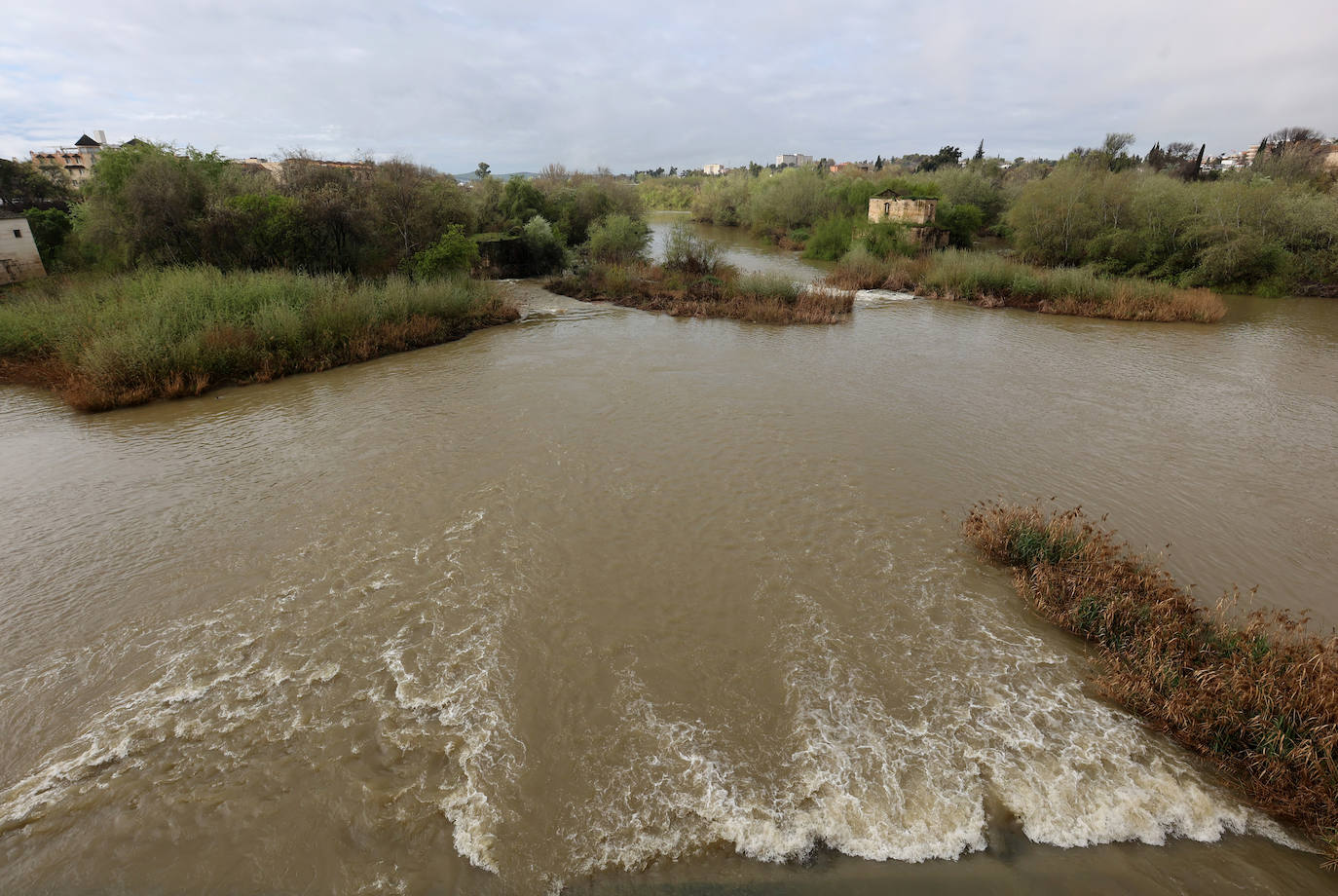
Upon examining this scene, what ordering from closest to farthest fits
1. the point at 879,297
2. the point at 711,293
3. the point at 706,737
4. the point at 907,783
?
the point at 907,783 → the point at 706,737 → the point at 711,293 → the point at 879,297

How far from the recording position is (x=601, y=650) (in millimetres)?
5699

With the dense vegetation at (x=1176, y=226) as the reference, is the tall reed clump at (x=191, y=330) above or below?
below

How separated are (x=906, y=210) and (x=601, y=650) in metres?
38.3

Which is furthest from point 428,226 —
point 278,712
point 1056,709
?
point 1056,709

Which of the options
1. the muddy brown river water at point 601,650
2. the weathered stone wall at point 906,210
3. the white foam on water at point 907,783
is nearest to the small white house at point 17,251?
the muddy brown river water at point 601,650

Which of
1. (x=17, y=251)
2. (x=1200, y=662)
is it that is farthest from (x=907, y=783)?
(x=17, y=251)

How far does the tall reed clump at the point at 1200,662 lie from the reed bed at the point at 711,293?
1508cm

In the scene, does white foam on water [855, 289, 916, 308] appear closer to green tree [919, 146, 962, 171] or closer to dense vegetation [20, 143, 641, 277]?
dense vegetation [20, 143, 641, 277]

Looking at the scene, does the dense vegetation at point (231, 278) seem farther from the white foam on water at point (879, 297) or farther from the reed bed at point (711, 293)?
the white foam on water at point (879, 297)

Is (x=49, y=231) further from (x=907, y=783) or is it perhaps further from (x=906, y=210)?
(x=906, y=210)

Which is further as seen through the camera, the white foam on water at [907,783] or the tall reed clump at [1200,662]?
the tall reed clump at [1200,662]

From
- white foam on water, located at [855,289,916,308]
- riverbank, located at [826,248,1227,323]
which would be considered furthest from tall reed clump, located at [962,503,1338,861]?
riverbank, located at [826,248,1227,323]

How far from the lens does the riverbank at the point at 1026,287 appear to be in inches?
839


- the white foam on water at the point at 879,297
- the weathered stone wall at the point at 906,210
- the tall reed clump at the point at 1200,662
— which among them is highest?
the weathered stone wall at the point at 906,210
